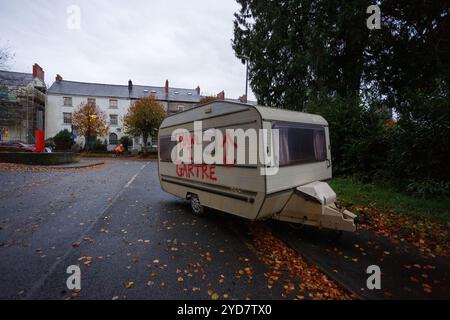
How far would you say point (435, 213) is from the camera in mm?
5719

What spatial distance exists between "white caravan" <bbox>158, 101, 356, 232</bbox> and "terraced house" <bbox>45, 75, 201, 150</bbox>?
34236 mm

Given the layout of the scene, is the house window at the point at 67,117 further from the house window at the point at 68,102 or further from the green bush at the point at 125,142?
the green bush at the point at 125,142

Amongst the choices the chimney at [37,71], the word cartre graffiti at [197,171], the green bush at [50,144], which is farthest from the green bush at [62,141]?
the word cartre graffiti at [197,171]

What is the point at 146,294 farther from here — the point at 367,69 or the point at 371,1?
the point at 367,69

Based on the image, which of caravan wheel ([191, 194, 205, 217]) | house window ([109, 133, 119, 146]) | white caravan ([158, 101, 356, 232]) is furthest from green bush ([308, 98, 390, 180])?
house window ([109, 133, 119, 146])

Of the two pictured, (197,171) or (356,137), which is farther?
(356,137)

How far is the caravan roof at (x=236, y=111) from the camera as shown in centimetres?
437

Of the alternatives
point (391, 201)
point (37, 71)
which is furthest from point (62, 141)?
point (391, 201)

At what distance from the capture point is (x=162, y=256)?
4.05 meters

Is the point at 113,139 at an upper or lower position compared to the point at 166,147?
upper

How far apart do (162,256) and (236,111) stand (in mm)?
3329

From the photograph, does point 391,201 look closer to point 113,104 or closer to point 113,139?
point 113,139
